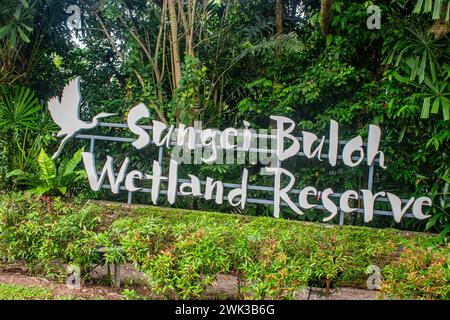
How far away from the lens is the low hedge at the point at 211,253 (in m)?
4.41

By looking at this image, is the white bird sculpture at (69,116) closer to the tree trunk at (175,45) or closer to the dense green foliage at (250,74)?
the dense green foliage at (250,74)

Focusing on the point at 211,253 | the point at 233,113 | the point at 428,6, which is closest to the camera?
the point at 211,253

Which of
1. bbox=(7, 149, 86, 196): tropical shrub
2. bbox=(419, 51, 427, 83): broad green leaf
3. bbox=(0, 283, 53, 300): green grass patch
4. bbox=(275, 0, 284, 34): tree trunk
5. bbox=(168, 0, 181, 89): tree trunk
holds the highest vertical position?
bbox=(275, 0, 284, 34): tree trunk

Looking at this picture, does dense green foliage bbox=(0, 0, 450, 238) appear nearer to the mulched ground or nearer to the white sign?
the white sign

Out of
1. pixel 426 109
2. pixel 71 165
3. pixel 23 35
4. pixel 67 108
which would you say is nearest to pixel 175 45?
pixel 67 108

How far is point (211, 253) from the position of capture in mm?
4543

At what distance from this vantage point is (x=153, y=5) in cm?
785

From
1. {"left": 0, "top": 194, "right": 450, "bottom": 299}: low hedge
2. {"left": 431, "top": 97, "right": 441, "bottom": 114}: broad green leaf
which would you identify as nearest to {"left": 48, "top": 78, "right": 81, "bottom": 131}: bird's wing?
{"left": 0, "top": 194, "right": 450, "bottom": 299}: low hedge

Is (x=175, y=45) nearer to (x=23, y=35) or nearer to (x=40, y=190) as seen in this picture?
(x=23, y=35)

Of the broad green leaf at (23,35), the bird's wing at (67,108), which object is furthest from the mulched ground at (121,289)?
the broad green leaf at (23,35)

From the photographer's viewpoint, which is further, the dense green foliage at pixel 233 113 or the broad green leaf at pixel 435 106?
the broad green leaf at pixel 435 106

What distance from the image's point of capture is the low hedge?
441 centimetres

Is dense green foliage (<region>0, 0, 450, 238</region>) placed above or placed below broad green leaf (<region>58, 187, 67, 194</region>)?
above

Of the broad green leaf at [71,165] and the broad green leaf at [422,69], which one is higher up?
the broad green leaf at [422,69]
